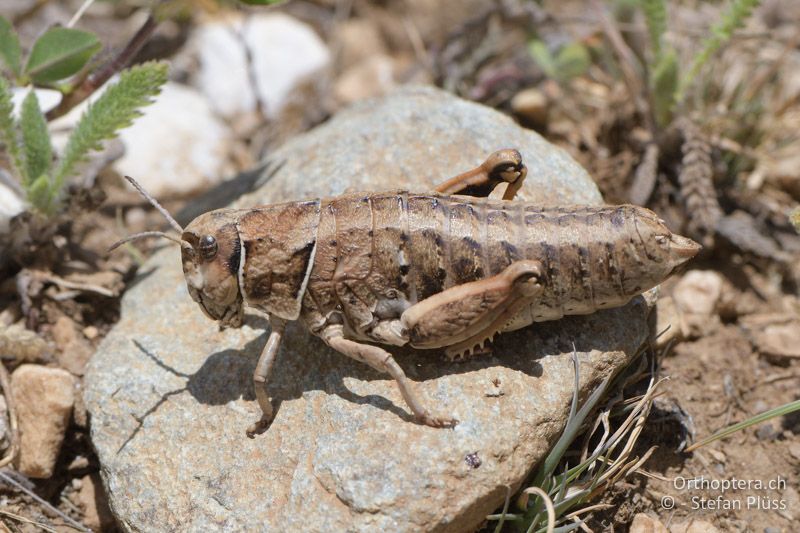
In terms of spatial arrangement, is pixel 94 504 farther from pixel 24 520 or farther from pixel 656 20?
pixel 656 20

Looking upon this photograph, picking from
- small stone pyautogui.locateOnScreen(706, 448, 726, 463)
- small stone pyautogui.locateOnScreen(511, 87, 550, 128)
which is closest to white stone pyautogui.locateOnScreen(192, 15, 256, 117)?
small stone pyautogui.locateOnScreen(511, 87, 550, 128)

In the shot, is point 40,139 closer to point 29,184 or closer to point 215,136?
point 29,184

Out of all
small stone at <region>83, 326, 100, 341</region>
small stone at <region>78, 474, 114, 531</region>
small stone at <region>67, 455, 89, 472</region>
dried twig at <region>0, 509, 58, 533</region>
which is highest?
small stone at <region>83, 326, 100, 341</region>

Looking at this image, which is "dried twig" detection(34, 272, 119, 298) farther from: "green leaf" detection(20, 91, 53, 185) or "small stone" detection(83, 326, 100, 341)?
"green leaf" detection(20, 91, 53, 185)

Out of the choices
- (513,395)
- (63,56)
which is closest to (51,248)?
(63,56)

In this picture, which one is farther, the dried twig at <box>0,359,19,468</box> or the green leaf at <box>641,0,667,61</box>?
the green leaf at <box>641,0,667,61</box>
